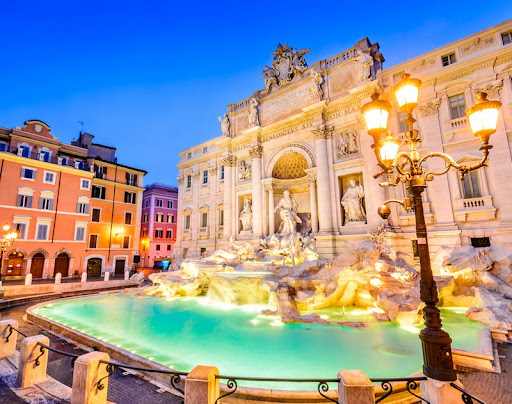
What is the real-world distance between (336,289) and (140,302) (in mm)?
9761

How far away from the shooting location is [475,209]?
1277 centimetres

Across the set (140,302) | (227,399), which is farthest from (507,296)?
(140,302)

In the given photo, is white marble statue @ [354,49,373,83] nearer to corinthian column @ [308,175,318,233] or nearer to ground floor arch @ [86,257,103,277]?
corinthian column @ [308,175,318,233]

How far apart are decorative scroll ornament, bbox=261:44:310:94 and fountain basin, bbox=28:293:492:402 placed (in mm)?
16456

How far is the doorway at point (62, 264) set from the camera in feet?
78.6

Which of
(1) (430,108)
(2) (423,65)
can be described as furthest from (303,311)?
(2) (423,65)

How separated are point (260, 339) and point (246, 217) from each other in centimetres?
1363

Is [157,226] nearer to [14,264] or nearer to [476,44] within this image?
[14,264]

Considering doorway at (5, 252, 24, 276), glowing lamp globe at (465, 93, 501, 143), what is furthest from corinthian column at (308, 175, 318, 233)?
doorway at (5, 252, 24, 276)

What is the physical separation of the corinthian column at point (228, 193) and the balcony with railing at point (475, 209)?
49.0 ft

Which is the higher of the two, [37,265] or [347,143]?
[347,143]

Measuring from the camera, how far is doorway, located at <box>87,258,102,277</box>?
2634cm

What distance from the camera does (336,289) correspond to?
37.8 feet

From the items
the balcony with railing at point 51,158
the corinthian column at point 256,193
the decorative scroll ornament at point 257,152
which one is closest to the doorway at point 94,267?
the balcony with railing at point 51,158
